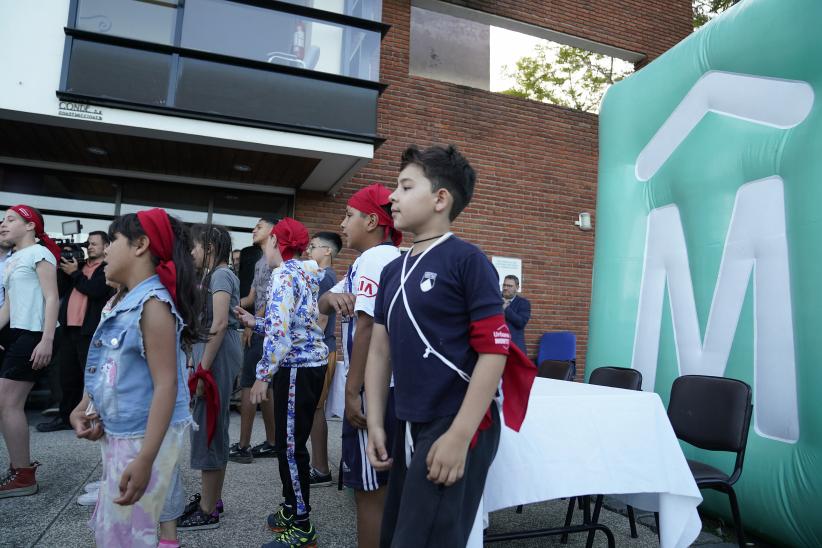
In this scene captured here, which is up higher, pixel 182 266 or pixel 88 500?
pixel 182 266

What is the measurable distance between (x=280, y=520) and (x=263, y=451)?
1.93 meters

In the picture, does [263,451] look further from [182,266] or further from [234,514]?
[182,266]

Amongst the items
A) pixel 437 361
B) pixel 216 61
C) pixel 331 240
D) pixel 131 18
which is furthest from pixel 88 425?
pixel 131 18

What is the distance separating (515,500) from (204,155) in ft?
19.1

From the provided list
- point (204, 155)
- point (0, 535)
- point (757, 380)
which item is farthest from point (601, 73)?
point (0, 535)

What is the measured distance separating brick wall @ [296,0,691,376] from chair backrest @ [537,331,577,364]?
0.57 ft

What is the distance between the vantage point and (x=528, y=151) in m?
8.96

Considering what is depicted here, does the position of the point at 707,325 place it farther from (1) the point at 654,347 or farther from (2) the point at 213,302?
(2) the point at 213,302

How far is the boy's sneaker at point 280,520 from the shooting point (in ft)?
9.27

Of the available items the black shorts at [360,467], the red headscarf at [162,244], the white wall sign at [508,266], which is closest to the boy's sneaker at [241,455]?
the black shorts at [360,467]

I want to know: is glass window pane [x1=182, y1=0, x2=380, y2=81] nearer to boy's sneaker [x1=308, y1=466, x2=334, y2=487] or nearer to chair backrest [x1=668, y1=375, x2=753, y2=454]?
boy's sneaker [x1=308, y1=466, x2=334, y2=487]

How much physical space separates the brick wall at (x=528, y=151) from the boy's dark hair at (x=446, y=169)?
6.13 meters

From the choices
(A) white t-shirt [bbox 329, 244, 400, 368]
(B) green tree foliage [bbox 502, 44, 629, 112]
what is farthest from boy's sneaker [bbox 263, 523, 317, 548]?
(B) green tree foliage [bbox 502, 44, 629, 112]

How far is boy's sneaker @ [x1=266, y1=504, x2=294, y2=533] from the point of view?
2825mm
